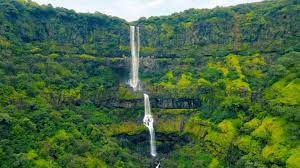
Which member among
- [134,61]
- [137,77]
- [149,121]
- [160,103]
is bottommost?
[149,121]

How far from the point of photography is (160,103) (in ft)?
181

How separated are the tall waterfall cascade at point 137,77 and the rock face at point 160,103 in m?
0.97

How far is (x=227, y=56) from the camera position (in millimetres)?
60094

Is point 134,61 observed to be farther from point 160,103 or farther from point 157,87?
point 160,103

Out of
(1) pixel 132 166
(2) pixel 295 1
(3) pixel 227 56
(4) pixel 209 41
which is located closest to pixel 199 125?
(1) pixel 132 166

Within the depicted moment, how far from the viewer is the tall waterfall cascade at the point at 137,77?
168ft

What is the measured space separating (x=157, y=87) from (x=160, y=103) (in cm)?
338

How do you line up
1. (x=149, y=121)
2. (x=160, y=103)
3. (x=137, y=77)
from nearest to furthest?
(x=149, y=121), (x=160, y=103), (x=137, y=77)

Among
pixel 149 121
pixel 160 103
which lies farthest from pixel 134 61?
pixel 149 121

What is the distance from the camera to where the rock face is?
54.6 metres

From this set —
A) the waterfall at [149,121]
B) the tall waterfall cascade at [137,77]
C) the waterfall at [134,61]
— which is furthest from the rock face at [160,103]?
the waterfall at [134,61]

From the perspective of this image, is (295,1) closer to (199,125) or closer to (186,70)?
(186,70)

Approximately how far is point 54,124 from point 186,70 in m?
21.5

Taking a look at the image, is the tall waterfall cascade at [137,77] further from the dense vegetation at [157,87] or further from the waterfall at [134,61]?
the dense vegetation at [157,87]
